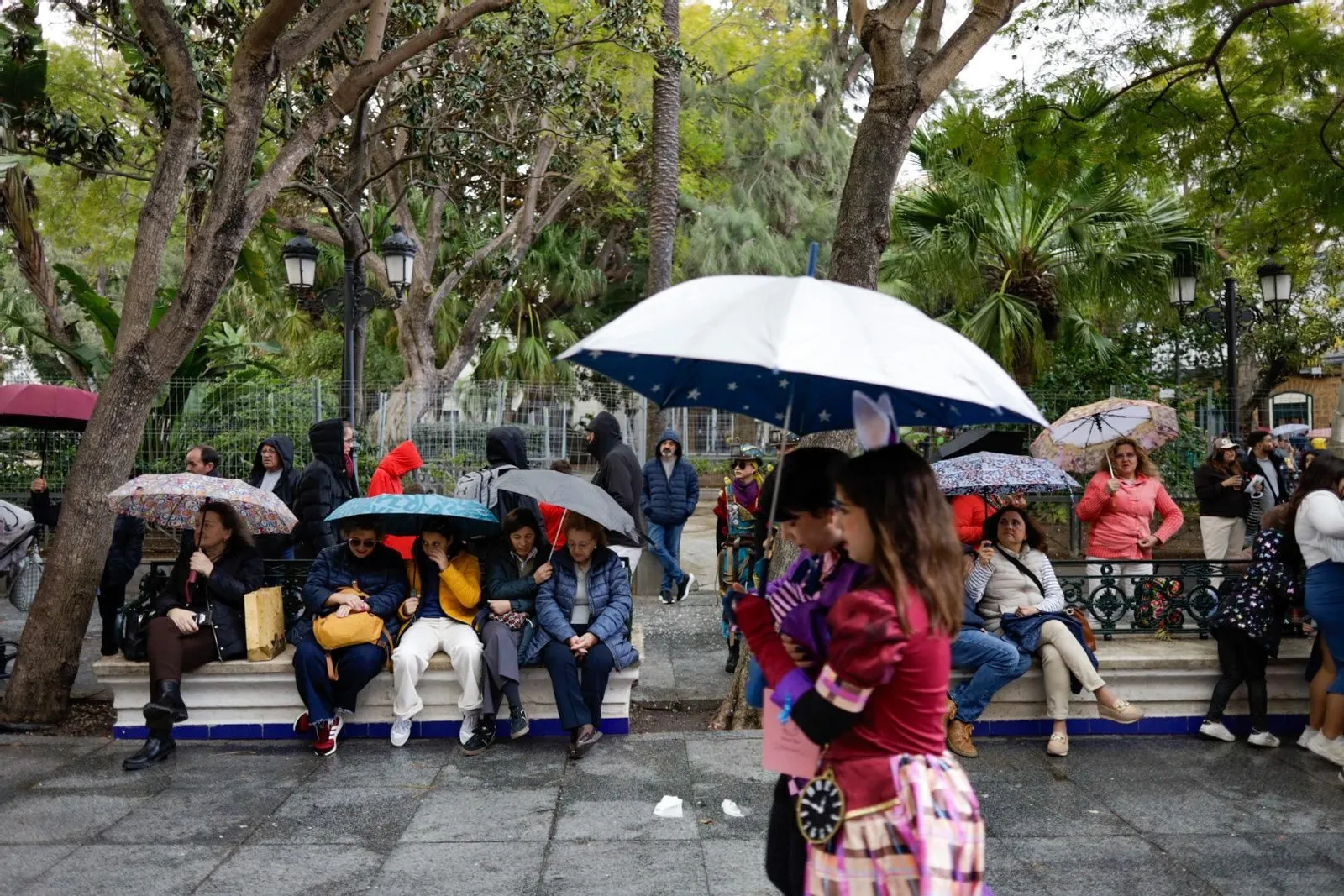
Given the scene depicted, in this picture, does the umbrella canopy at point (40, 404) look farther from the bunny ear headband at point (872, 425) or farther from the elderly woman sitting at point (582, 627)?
the bunny ear headband at point (872, 425)

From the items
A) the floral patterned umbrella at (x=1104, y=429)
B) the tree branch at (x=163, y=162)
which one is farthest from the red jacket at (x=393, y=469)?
the floral patterned umbrella at (x=1104, y=429)

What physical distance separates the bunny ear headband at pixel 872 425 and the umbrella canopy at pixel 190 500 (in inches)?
173

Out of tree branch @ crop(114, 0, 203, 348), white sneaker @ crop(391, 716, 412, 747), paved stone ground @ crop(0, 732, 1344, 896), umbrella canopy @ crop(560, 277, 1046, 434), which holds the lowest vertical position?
paved stone ground @ crop(0, 732, 1344, 896)

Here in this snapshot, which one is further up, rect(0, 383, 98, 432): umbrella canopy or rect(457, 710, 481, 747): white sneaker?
rect(0, 383, 98, 432): umbrella canopy

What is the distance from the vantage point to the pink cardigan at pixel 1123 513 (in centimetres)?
813

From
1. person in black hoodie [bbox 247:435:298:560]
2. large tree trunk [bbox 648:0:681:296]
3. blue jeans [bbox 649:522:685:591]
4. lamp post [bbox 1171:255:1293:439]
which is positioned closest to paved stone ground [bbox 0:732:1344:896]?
person in black hoodie [bbox 247:435:298:560]

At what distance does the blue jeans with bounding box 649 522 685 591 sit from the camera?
441 inches

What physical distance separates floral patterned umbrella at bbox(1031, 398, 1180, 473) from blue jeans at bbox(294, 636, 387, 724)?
520 centimetres

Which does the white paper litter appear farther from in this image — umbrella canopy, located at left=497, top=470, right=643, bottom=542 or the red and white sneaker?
the red and white sneaker

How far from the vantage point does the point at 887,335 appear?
2.73 metres

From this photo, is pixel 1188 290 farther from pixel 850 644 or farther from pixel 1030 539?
pixel 850 644

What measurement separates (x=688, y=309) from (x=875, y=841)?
Result: 143cm

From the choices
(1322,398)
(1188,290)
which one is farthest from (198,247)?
(1322,398)

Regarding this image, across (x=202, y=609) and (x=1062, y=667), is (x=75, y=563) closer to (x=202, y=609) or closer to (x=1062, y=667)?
(x=202, y=609)
